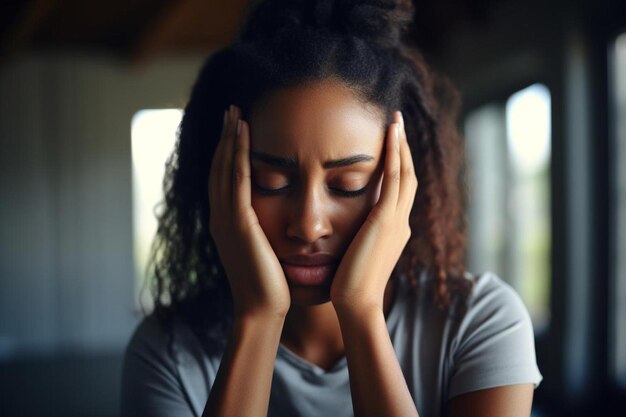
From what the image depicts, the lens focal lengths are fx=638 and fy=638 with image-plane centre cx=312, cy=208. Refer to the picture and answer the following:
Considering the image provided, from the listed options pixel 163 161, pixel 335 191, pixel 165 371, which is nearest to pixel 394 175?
pixel 335 191

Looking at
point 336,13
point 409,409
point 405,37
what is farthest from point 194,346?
point 405,37

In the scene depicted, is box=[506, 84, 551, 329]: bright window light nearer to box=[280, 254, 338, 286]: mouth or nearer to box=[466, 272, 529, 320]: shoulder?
box=[466, 272, 529, 320]: shoulder

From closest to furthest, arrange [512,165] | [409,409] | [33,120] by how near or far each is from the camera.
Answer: [409,409], [512,165], [33,120]

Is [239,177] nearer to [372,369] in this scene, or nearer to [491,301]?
[372,369]

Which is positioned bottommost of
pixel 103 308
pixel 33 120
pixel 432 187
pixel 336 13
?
pixel 103 308

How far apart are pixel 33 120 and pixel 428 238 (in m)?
6.61

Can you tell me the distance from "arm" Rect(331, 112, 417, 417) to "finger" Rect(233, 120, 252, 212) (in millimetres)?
211

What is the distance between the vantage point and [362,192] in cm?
116

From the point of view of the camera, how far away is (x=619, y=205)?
3.16 metres

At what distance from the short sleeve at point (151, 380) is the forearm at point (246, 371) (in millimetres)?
154

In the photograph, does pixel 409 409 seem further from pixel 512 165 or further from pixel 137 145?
pixel 137 145

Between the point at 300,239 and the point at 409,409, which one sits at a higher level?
the point at 300,239

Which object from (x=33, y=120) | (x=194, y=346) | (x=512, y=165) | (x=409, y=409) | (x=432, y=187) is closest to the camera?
(x=409, y=409)

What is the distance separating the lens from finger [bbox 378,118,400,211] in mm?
1156
